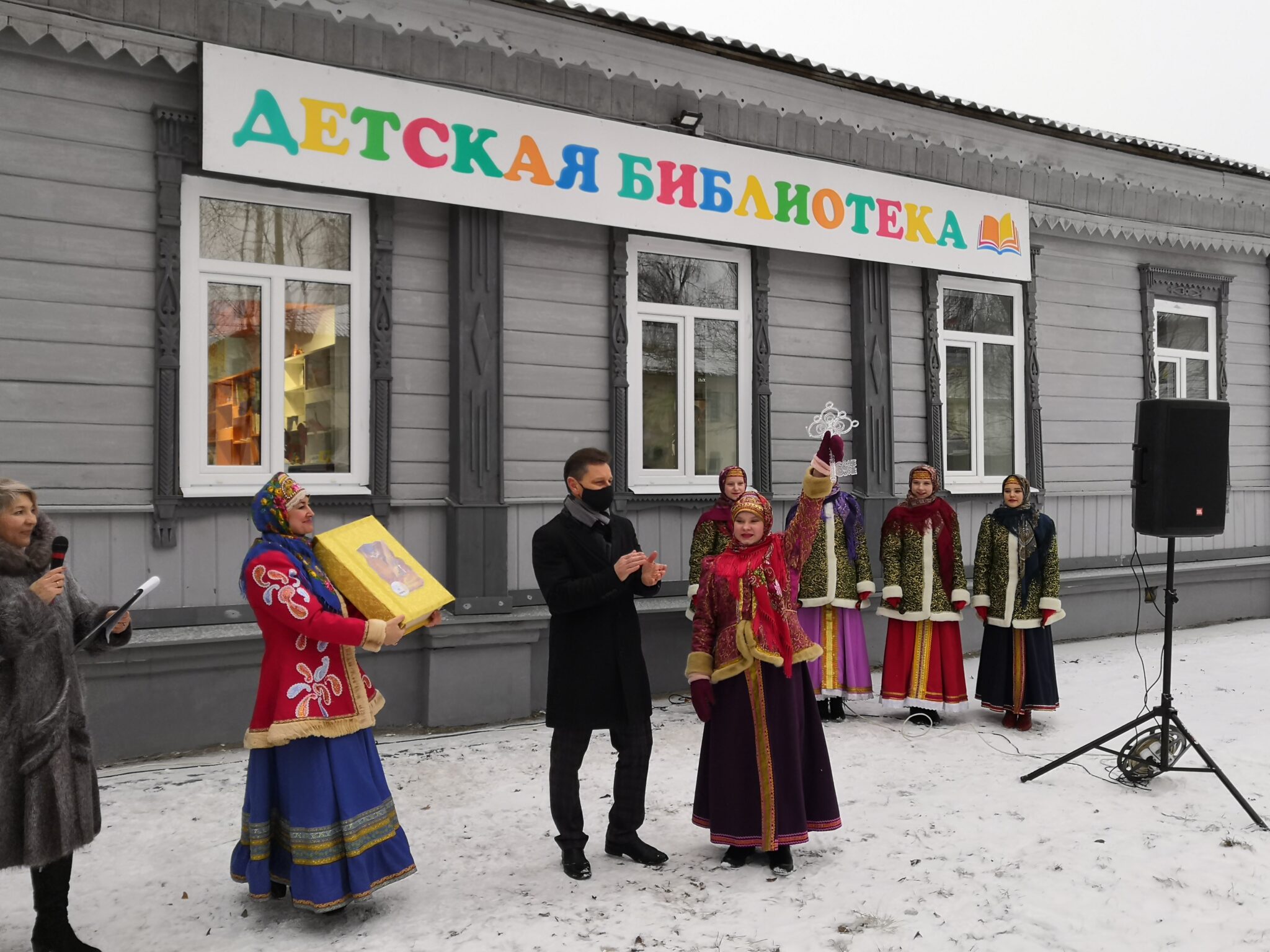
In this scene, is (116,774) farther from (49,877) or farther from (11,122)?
(11,122)

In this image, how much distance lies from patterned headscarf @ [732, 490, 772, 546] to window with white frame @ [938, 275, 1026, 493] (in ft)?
16.2

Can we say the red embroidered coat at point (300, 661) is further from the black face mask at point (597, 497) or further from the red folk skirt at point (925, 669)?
the red folk skirt at point (925, 669)

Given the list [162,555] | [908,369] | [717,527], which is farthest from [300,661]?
[908,369]

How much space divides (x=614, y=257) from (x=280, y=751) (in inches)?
180

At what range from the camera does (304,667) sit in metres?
3.43

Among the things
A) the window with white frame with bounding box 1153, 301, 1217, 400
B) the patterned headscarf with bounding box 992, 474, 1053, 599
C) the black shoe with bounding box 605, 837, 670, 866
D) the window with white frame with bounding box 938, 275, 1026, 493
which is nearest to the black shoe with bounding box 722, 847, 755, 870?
the black shoe with bounding box 605, 837, 670, 866

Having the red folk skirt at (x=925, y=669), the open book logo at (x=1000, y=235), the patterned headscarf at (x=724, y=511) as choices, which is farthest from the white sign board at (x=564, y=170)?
the red folk skirt at (x=925, y=669)

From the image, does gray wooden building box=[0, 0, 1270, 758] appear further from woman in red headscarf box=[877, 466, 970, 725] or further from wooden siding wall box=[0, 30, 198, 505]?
woman in red headscarf box=[877, 466, 970, 725]

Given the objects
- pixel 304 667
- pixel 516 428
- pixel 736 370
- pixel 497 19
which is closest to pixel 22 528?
pixel 304 667

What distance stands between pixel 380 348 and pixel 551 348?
3.95ft

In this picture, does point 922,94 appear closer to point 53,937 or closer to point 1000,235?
point 1000,235

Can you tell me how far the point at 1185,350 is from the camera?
1030 centimetres

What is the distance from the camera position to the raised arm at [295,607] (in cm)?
333

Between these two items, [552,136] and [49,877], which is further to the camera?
[552,136]
